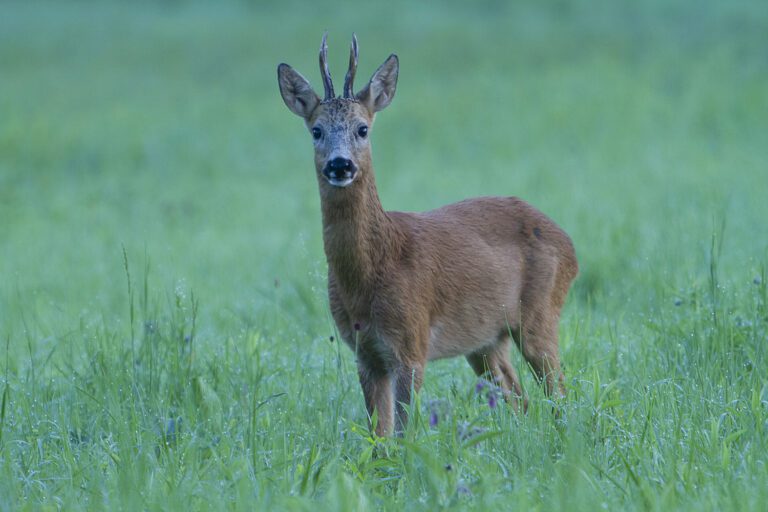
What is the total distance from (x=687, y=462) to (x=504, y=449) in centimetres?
62

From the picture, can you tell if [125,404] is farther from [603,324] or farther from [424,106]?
[424,106]

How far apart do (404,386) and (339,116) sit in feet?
3.89

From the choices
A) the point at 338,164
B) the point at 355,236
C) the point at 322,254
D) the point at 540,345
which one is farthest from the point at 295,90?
the point at 322,254

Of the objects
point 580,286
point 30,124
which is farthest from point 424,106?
point 580,286

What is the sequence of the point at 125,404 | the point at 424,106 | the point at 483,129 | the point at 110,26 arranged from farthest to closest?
1. the point at 110,26
2. the point at 424,106
3. the point at 483,129
4. the point at 125,404

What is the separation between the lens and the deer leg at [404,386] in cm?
471

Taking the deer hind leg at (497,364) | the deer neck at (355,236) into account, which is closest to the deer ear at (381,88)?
the deer neck at (355,236)

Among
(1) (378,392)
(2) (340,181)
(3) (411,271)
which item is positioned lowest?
(1) (378,392)

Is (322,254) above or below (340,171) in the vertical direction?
below

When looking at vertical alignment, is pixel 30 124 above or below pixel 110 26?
below

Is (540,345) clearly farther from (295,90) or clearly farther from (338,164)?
(295,90)

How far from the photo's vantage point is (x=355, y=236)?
4836 millimetres

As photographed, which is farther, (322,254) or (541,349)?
(322,254)

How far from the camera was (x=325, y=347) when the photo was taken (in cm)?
602
